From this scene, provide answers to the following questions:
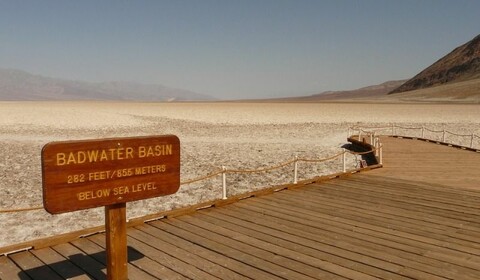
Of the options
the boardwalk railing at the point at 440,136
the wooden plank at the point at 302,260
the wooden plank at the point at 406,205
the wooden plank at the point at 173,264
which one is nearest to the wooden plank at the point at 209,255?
the wooden plank at the point at 173,264

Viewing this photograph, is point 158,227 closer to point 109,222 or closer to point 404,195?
point 109,222

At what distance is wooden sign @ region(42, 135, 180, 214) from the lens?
14.4 ft

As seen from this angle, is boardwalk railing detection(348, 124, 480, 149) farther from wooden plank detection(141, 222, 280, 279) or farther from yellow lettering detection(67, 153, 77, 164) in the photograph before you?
yellow lettering detection(67, 153, 77, 164)

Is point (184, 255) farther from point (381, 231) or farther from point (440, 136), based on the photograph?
point (440, 136)

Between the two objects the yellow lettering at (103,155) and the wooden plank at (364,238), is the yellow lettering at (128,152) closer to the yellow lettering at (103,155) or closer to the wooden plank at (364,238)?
the yellow lettering at (103,155)

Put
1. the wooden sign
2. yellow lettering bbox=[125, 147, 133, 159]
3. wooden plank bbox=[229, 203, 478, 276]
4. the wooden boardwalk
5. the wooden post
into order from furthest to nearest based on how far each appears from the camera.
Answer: wooden plank bbox=[229, 203, 478, 276] → the wooden boardwalk → the wooden post → yellow lettering bbox=[125, 147, 133, 159] → the wooden sign

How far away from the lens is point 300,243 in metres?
6.84

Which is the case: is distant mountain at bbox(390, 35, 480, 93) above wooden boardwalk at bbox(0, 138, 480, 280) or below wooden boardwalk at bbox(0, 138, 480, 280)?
above

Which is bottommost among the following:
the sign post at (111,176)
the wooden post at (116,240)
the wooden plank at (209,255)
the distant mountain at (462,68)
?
the wooden plank at (209,255)

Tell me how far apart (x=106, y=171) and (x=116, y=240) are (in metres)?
0.94

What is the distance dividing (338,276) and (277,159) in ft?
59.4

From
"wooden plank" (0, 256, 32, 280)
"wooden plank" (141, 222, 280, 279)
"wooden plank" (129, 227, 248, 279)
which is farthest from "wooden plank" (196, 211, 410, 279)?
"wooden plank" (0, 256, 32, 280)

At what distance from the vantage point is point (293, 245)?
6.75 metres

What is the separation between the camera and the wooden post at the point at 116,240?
16.6ft
